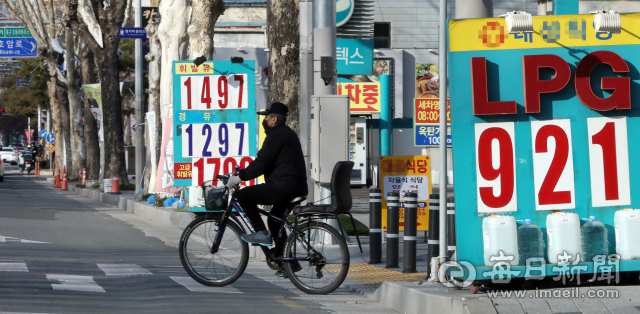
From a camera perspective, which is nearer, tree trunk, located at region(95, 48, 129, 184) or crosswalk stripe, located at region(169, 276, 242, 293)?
crosswalk stripe, located at region(169, 276, 242, 293)

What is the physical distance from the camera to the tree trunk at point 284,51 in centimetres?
1346

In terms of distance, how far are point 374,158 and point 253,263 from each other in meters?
23.2

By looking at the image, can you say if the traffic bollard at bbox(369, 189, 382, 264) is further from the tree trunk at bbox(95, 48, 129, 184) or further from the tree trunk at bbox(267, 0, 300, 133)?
the tree trunk at bbox(95, 48, 129, 184)

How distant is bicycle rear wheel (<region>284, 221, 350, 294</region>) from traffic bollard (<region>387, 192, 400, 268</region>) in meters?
1.76

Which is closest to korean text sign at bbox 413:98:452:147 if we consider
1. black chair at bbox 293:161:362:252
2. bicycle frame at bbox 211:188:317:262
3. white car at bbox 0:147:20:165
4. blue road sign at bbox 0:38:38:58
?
black chair at bbox 293:161:362:252

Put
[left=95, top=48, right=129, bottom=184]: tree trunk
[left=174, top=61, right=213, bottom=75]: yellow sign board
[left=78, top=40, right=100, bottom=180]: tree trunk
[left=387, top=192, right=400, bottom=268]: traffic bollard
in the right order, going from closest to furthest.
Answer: [left=387, top=192, right=400, bottom=268]: traffic bollard, [left=174, top=61, right=213, bottom=75]: yellow sign board, [left=95, top=48, right=129, bottom=184]: tree trunk, [left=78, top=40, right=100, bottom=180]: tree trunk

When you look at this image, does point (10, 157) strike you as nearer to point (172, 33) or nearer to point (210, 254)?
point (172, 33)

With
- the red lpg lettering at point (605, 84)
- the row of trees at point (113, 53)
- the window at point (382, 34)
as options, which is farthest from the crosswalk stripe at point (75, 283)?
the window at point (382, 34)

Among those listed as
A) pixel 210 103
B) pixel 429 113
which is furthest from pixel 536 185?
pixel 429 113

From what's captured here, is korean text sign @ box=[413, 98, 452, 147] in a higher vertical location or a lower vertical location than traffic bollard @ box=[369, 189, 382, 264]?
higher

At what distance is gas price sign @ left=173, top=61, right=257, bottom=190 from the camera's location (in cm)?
1461

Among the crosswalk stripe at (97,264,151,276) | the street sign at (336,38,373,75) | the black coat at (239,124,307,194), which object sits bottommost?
the crosswalk stripe at (97,264,151,276)

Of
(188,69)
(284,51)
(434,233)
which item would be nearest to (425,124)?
(284,51)

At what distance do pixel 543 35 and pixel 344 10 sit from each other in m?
25.6
